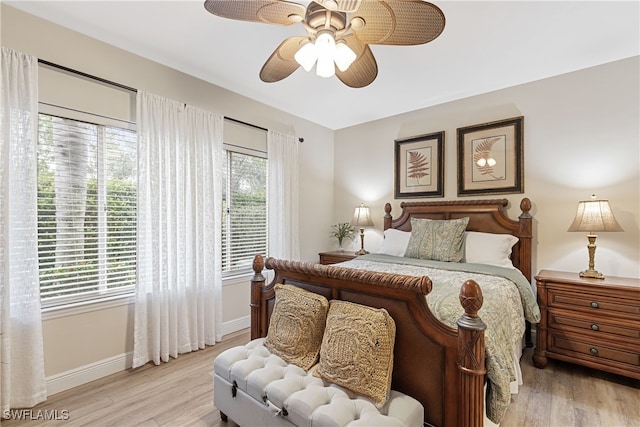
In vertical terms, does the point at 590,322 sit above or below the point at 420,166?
below

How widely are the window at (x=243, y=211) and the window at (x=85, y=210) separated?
3.13 feet

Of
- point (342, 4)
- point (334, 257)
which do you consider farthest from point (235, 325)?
point (342, 4)

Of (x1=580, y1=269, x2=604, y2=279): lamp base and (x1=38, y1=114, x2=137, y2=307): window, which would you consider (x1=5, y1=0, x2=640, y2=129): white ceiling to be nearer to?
(x1=38, y1=114, x2=137, y2=307): window

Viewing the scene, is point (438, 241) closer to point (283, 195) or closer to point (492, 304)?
point (492, 304)

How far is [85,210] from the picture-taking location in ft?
7.74

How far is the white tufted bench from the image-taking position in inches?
52.1

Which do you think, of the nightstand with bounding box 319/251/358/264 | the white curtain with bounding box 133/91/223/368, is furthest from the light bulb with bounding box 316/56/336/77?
the nightstand with bounding box 319/251/358/264

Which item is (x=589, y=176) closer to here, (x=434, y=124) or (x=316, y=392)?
(x=434, y=124)

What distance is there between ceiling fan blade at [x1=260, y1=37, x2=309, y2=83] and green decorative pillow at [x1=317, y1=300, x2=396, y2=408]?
1547 mm

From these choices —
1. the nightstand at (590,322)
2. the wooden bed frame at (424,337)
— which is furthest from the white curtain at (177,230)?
the nightstand at (590,322)

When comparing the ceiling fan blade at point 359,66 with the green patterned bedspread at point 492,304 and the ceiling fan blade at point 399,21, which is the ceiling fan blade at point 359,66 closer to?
the ceiling fan blade at point 399,21

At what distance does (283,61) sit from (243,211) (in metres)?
2.01

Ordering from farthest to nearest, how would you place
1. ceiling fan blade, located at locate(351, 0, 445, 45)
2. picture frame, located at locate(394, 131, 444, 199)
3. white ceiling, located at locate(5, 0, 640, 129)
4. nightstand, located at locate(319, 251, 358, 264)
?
nightstand, located at locate(319, 251, 358, 264)
picture frame, located at locate(394, 131, 444, 199)
white ceiling, located at locate(5, 0, 640, 129)
ceiling fan blade, located at locate(351, 0, 445, 45)

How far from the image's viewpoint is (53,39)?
2188mm
